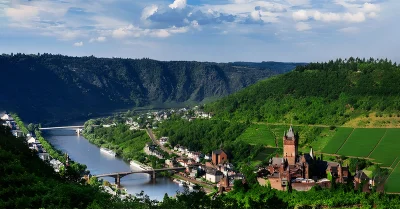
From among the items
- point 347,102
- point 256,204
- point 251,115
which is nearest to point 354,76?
point 347,102

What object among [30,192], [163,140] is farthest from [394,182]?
[163,140]

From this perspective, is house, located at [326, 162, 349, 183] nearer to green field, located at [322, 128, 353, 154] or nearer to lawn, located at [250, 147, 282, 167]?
green field, located at [322, 128, 353, 154]

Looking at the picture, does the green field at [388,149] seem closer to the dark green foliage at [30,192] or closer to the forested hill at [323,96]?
the forested hill at [323,96]

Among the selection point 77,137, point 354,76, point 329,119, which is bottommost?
point 77,137

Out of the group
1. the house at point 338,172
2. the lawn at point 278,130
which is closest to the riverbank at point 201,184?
the lawn at point 278,130

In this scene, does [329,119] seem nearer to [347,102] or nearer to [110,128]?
[347,102]

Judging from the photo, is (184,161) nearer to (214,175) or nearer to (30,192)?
(214,175)
